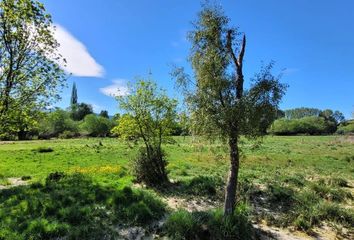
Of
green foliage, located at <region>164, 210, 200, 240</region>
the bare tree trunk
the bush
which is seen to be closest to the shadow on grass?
green foliage, located at <region>164, 210, 200, 240</region>

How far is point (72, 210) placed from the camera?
12445 millimetres

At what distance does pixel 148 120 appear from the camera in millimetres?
19000

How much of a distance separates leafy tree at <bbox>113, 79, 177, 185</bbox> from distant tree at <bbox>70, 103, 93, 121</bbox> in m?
141

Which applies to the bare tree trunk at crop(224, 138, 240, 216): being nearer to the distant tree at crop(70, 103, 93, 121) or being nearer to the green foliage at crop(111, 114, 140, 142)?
the green foliage at crop(111, 114, 140, 142)

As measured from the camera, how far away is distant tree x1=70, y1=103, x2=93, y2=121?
154688mm

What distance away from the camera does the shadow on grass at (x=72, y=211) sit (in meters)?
10.9

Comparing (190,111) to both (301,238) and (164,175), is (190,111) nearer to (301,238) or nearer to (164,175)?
(301,238)

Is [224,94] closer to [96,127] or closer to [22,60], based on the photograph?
[22,60]

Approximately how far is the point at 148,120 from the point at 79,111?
145757 mm

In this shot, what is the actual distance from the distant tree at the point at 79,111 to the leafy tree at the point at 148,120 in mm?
140962

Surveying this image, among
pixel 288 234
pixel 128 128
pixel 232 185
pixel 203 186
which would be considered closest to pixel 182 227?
pixel 232 185

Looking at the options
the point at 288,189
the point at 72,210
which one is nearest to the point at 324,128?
the point at 288,189

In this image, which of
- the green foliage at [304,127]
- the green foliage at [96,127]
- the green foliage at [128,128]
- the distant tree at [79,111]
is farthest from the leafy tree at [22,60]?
the distant tree at [79,111]

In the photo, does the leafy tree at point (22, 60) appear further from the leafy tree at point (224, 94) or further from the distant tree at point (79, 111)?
the distant tree at point (79, 111)
